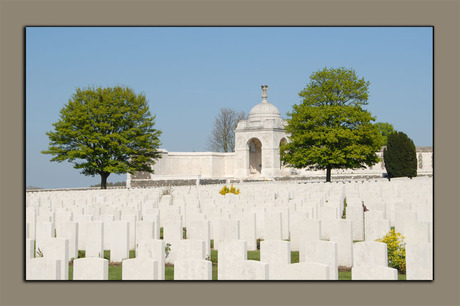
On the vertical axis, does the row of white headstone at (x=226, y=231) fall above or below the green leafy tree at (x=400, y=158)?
below

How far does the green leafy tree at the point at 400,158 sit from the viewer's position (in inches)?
1745

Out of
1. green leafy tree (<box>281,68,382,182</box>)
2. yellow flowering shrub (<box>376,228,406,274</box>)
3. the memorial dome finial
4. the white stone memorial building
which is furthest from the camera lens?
the memorial dome finial

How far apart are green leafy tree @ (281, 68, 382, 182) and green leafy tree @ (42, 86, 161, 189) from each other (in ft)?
31.8

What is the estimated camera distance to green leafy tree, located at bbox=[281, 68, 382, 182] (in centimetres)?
3553

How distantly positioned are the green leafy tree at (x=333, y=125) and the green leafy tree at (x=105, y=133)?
31.8 ft

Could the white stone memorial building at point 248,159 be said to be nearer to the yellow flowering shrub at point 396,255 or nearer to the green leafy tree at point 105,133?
the green leafy tree at point 105,133

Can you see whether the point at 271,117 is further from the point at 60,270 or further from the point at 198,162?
the point at 60,270

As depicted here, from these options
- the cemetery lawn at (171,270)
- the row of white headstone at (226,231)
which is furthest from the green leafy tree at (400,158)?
the cemetery lawn at (171,270)

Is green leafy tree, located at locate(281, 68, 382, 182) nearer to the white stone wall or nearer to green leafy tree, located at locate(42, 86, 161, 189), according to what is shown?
green leafy tree, located at locate(42, 86, 161, 189)

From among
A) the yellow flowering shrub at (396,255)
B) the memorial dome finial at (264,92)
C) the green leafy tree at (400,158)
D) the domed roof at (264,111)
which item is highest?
the memorial dome finial at (264,92)

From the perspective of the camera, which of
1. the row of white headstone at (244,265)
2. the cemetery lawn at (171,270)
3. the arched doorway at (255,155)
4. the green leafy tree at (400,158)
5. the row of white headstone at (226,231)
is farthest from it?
the arched doorway at (255,155)

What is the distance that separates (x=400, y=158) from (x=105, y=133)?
887 inches

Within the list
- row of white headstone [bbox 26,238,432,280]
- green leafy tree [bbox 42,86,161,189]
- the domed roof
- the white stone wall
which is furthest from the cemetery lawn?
the domed roof

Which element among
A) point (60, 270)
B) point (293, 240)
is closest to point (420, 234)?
point (293, 240)
